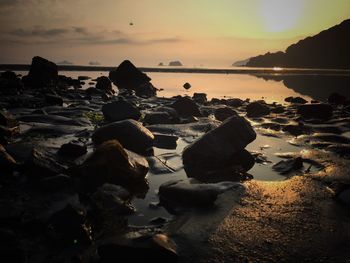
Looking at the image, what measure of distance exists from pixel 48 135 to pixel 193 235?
583 cm

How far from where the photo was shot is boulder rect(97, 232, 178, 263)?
3.10m

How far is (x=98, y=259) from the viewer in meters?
3.14

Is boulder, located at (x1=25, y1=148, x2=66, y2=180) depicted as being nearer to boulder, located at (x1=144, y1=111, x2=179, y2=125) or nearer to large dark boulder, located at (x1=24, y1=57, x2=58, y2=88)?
boulder, located at (x1=144, y1=111, x2=179, y2=125)

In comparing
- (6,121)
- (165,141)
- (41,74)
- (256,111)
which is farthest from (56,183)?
(41,74)

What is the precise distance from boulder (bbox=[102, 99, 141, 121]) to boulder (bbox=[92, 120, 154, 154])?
3.67 meters

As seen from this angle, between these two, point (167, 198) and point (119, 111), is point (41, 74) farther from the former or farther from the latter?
point (167, 198)

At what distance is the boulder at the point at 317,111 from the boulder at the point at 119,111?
7.06 metres

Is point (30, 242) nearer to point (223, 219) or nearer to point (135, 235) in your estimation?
point (135, 235)

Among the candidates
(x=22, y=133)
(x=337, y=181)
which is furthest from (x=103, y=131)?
(x=337, y=181)

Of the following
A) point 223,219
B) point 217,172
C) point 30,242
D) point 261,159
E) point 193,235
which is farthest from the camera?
point 261,159

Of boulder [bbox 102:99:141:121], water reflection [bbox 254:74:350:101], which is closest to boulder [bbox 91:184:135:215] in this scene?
boulder [bbox 102:99:141:121]

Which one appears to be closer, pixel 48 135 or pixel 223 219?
pixel 223 219

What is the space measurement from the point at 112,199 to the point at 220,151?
2.68m

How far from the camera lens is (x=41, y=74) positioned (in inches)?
1142
